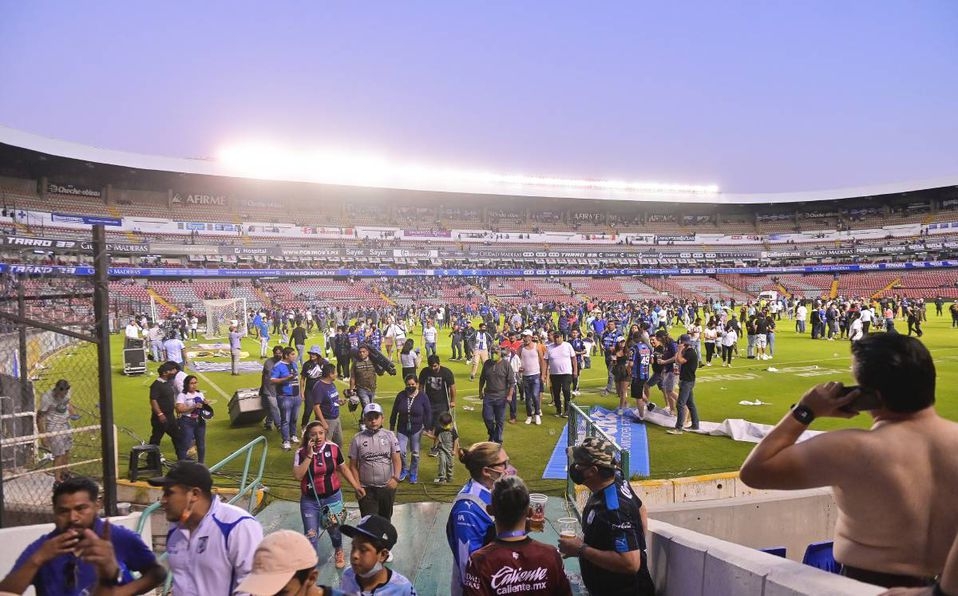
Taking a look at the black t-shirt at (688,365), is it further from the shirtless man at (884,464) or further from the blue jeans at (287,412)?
the shirtless man at (884,464)

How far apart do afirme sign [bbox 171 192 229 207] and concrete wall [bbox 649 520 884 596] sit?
198 ft

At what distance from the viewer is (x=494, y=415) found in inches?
362

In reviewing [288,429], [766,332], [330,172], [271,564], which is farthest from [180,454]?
[330,172]

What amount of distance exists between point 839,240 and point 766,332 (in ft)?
189

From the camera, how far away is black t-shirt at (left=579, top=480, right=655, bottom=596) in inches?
112

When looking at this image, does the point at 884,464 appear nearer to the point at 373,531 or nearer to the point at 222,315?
the point at 373,531

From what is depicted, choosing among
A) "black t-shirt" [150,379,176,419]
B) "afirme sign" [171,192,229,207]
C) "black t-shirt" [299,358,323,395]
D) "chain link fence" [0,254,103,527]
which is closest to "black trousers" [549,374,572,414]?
"black t-shirt" [299,358,323,395]

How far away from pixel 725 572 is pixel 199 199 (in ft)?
202

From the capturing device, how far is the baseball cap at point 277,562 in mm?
2180

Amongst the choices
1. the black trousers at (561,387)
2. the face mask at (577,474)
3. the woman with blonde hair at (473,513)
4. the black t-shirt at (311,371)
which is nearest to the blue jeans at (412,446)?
the black t-shirt at (311,371)

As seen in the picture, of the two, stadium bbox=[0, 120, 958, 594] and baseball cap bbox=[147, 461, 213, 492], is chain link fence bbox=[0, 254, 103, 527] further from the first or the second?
baseball cap bbox=[147, 461, 213, 492]

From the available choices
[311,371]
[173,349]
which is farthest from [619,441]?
[173,349]

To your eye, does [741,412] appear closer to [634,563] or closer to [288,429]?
[288,429]

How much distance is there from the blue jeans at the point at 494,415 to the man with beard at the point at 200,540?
6187 millimetres
